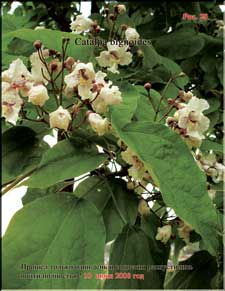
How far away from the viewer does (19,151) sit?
1.57 ft

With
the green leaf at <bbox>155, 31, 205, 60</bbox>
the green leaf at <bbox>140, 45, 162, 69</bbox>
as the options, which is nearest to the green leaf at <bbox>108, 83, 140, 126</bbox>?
the green leaf at <bbox>140, 45, 162, 69</bbox>

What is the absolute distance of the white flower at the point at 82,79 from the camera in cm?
48

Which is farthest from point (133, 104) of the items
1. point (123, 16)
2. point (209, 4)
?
point (209, 4)

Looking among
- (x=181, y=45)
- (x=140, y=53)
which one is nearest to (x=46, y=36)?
(x=140, y=53)

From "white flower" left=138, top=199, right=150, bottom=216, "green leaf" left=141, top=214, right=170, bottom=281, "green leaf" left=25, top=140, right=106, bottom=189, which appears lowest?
"green leaf" left=141, top=214, right=170, bottom=281

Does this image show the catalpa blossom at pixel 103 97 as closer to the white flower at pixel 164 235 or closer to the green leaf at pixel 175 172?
the green leaf at pixel 175 172

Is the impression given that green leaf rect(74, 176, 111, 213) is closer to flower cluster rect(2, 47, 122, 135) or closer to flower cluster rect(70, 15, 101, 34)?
flower cluster rect(2, 47, 122, 135)

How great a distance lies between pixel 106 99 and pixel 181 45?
487mm

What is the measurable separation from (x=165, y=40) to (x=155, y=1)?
277mm

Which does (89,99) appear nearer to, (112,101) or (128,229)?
(112,101)

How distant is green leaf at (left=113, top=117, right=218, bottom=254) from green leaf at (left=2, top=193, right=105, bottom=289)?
0.07m

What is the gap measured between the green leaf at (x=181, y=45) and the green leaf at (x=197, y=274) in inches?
15.5

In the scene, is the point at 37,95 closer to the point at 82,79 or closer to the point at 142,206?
the point at 82,79

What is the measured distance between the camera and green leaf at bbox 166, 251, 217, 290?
0.71m
